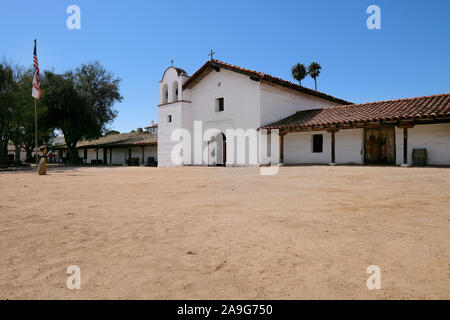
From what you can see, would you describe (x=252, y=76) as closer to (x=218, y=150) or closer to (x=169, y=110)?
(x=218, y=150)

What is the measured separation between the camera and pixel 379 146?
1625 centimetres

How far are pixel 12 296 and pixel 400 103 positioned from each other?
18.9 metres

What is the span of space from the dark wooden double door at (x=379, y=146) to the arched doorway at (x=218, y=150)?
9.41 m

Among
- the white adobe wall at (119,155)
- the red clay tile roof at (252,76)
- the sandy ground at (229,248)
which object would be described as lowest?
the sandy ground at (229,248)

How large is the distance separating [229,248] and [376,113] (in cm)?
1550

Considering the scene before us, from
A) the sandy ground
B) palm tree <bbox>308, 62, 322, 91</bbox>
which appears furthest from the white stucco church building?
→ palm tree <bbox>308, 62, 322, 91</bbox>

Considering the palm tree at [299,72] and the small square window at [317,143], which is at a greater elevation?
the palm tree at [299,72]

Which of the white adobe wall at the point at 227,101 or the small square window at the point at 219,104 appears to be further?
the small square window at the point at 219,104

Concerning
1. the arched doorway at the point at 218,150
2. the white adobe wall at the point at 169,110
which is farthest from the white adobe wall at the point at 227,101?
the white adobe wall at the point at 169,110

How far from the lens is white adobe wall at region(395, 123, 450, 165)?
46.0 feet

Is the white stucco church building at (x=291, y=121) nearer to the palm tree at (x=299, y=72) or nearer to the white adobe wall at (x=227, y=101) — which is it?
the white adobe wall at (x=227, y=101)

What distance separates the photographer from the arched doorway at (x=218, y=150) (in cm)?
2121
